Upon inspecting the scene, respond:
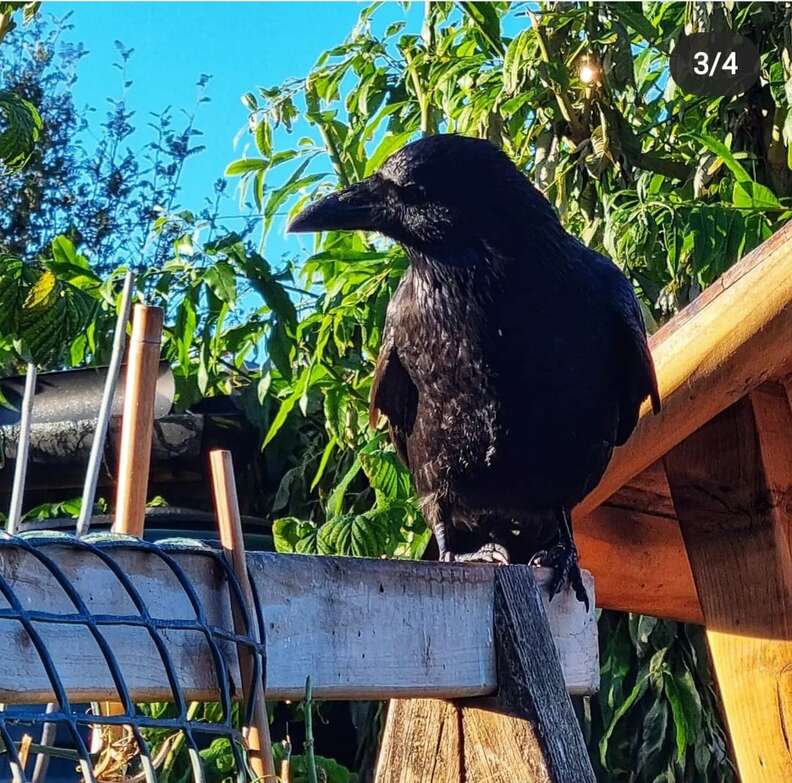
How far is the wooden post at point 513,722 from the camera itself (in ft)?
4.20

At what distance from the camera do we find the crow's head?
2113 mm

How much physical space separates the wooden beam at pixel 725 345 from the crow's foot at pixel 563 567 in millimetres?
211

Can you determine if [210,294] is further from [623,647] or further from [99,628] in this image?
[99,628]

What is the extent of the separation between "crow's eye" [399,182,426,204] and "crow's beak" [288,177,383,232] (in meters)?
0.04

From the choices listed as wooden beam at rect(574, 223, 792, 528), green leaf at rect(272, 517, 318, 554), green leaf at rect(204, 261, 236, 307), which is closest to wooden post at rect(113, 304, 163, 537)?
wooden beam at rect(574, 223, 792, 528)

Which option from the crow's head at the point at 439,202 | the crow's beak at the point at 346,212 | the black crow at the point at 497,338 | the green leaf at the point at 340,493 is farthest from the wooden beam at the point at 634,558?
the green leaf at the point at 340,493

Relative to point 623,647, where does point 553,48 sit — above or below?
above

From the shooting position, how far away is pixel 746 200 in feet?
9.52

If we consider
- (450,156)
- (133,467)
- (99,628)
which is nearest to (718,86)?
(450,156)

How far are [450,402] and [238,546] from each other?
43.7 inches

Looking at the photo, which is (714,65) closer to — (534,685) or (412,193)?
(412,193)

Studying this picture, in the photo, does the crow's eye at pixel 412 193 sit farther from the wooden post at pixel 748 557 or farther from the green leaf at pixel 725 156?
the green leaf at pixel 725 156

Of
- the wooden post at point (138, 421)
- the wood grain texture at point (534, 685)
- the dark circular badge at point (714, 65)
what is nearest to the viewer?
the wooden post at point (138, 421)

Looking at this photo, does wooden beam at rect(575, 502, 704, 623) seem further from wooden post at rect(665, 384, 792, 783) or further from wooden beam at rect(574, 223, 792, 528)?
wooden beam at rect(574, 223, 792, 528)
